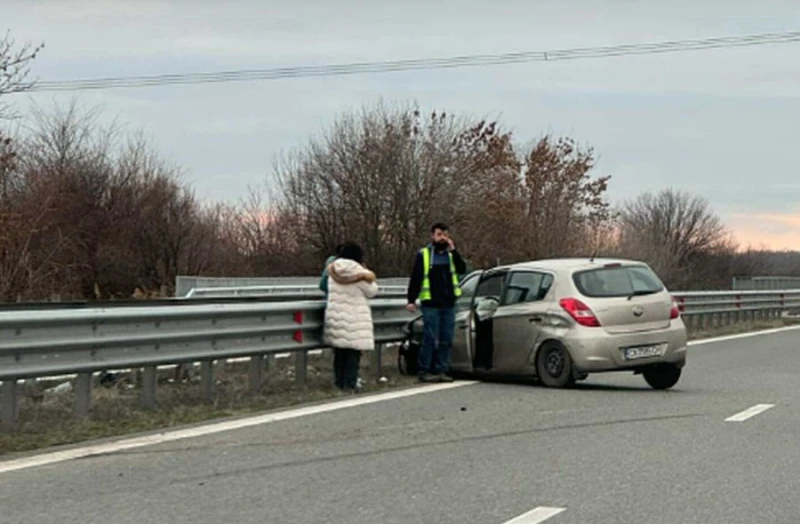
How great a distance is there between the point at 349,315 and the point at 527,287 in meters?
2.15

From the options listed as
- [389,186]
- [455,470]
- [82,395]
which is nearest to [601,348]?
[455,470]

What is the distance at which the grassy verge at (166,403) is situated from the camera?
9.18 m

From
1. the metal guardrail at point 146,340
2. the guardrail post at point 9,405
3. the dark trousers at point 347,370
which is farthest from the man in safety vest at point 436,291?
the guardrail post at point 9,405

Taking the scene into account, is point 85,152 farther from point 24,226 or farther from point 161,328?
point 161,328

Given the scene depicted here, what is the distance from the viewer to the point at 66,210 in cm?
4097

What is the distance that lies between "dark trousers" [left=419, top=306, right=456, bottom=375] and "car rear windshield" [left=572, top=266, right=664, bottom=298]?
58.7 inches

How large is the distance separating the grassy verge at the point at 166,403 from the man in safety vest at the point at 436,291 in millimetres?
546

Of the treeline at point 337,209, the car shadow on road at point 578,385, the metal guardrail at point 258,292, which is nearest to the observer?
the car shadow on road at point 578,385

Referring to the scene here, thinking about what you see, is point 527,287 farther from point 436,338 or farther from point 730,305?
point 730,305

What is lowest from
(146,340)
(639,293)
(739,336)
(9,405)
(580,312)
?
(739,336)

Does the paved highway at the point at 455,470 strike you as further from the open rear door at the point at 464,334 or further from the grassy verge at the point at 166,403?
the open rear door at the point at 464,334

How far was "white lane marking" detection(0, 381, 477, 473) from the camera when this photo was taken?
26.3 ft

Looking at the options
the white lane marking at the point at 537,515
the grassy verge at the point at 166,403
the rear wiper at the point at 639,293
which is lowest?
the white lane marking at the point at 537,515

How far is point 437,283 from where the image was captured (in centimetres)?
1284
